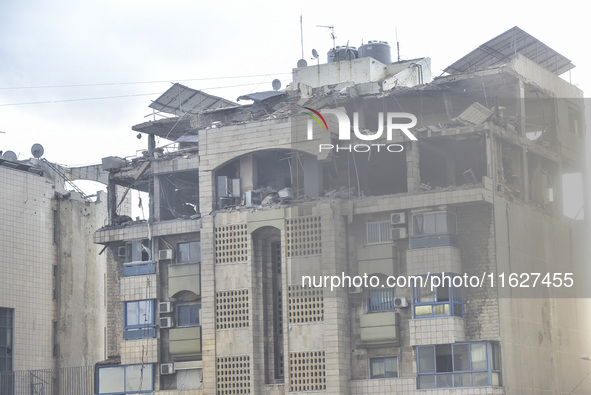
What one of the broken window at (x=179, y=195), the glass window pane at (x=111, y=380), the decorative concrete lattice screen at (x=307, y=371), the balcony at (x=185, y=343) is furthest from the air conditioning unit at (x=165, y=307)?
the decorative concrete lattice screen at (x=307, y=371)

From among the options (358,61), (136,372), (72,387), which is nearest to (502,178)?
(358,61)

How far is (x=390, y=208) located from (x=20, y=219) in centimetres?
2523

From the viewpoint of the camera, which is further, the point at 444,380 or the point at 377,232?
the point at 377,232

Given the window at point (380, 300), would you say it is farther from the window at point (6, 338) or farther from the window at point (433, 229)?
the window at point (6, 338)

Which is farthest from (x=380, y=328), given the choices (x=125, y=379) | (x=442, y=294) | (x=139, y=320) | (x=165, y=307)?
(x=125, y=379)

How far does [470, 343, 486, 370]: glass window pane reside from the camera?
5031cm

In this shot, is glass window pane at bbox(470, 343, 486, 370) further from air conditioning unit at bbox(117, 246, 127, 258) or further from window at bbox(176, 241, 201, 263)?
air conditioning unit at bbox(117, 246, 127, 258)

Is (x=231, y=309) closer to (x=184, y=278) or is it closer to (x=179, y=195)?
(x=184, y=278)

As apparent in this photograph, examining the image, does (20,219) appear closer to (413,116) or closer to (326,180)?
(326,180)

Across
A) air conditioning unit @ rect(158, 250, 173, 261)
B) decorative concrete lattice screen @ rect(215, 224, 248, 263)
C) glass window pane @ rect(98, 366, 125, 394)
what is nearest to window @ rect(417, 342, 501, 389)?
decorative concrete lattice screen @ rect(215, 224, 248, 263)

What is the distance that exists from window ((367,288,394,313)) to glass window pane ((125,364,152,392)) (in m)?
12.7

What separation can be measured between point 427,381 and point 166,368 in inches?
562

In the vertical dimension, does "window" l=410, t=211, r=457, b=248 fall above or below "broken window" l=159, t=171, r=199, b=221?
below

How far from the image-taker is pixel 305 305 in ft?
175
